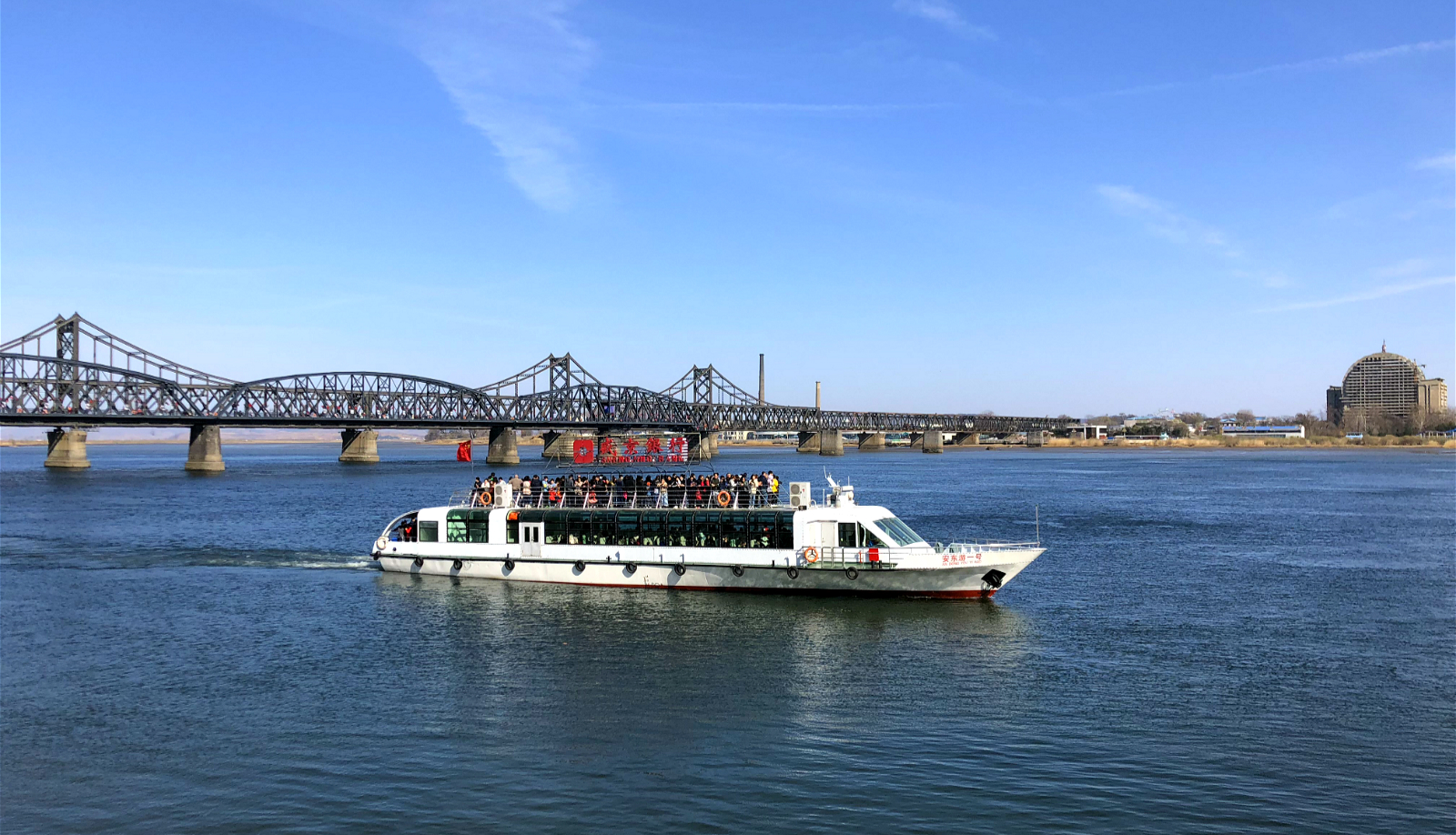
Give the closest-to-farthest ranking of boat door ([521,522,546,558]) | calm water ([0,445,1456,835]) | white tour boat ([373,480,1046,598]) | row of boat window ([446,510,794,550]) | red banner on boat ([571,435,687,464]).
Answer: calm water ([0,445,1456,835]) < white tour boat ([373,480,1046,598]) < row of boat window ([446,510,794,550]) < boat door ([521,522,546,558]) < red banner on boat ([571,435,687,464])

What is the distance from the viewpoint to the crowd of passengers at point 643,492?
4678 cm

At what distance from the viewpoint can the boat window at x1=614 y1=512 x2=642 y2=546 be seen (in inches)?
1864

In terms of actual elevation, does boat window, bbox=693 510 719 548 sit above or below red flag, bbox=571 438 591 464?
below

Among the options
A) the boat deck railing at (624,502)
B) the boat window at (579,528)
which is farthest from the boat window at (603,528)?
the boat deck railing at (624,502)

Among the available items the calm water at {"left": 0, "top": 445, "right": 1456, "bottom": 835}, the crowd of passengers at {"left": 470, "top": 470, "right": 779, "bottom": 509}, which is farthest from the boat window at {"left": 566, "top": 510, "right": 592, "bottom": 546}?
the calm water at {"left": 0, "top": 445, "right": 1456, "bottom": 835}

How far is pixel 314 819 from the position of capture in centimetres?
2077

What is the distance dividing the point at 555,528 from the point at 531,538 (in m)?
1.30

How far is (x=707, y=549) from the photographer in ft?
149

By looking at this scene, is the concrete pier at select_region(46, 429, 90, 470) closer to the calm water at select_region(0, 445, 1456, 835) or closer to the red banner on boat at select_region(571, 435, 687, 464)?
the red banner on boat at select_region(571, 435, 687, 464)

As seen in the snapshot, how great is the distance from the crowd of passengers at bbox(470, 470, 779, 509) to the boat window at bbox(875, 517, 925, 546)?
202 inches

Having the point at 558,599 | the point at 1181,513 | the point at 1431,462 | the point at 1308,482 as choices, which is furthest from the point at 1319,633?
the point at 1431,462

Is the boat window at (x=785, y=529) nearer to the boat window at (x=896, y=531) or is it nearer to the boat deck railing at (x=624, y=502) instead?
the boat deck railing at (x=624, y=502)

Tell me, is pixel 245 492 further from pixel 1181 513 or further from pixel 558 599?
pixel 1181 513

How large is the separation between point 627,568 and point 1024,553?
671 inches
